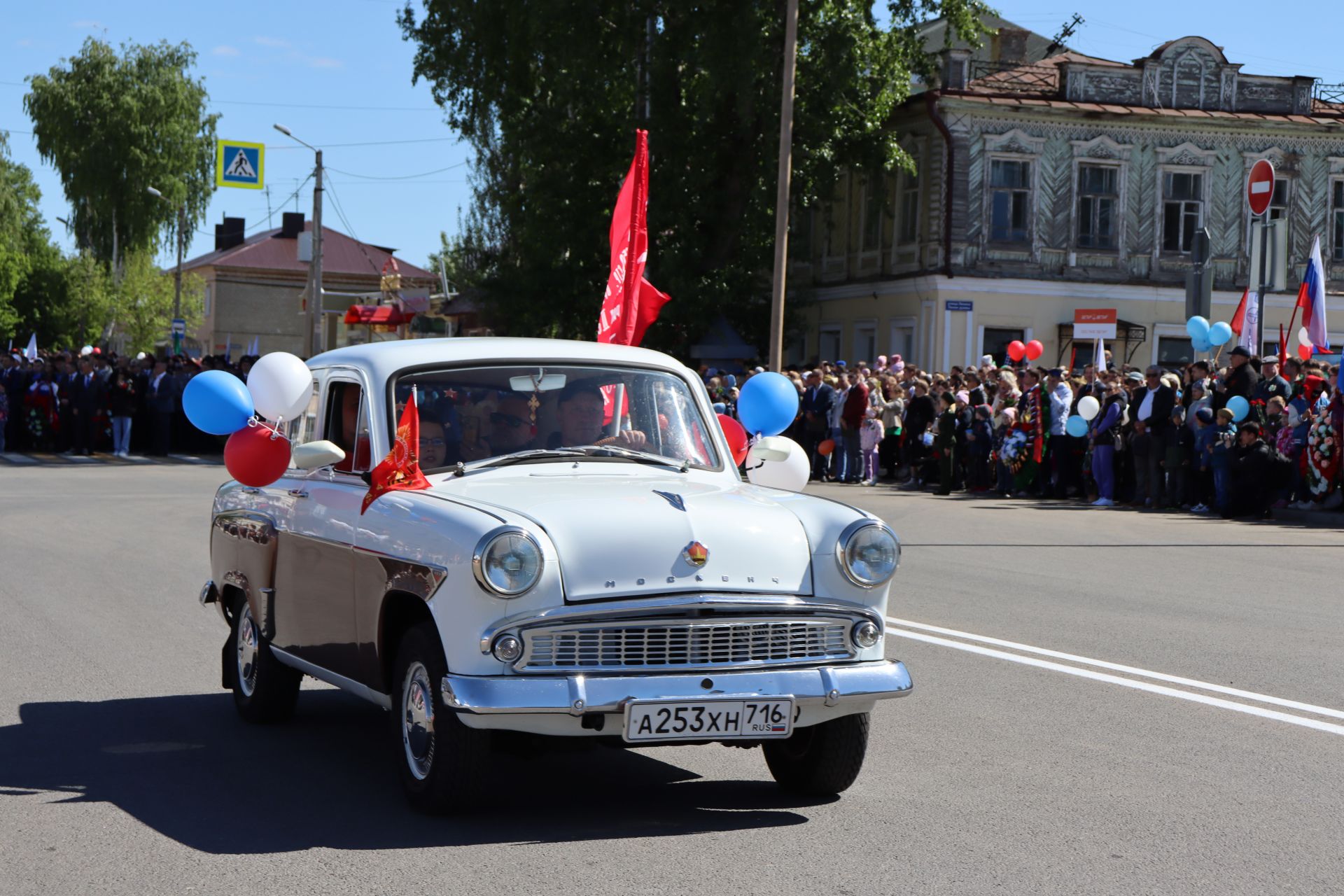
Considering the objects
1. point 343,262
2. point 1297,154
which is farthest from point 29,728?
point 343,262

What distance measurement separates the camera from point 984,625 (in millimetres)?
11477

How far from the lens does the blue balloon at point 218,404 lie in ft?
25.7

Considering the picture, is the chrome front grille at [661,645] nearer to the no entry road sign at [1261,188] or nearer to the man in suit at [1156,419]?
the man in suit at [1156,419]

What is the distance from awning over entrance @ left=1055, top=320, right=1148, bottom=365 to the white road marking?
31388 mm

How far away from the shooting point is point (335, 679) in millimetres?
7035

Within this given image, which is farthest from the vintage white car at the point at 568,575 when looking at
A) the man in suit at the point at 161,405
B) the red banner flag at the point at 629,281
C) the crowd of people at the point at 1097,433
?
the man in suit at the point at 161,405

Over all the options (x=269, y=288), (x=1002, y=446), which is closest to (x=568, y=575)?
(x=1002, y=446)

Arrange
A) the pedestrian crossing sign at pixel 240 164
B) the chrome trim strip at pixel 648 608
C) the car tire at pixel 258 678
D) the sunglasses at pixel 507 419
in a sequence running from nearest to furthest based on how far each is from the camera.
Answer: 1. the chrome trim strip at pixel 648 608
2. the sunglasses at pixel 507 419
3. the car tire at pixel 258 678
4. the pedestrian crossing sign at pixel 240 164

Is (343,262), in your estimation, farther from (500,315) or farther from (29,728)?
(29,728)

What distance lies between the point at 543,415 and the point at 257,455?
1502mm

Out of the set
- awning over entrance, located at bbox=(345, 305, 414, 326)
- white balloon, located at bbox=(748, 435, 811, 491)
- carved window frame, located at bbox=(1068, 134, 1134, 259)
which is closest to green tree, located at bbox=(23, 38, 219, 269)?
awning over entrance, located at bbox=(345, 305, 414, 326)

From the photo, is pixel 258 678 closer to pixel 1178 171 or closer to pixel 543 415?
pixel 543 415

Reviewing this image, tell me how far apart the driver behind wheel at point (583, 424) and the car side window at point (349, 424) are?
776 mm

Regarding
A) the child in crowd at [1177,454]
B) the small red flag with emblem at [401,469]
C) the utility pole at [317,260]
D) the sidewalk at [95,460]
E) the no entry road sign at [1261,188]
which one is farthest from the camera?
the utility pole at [317,260]
